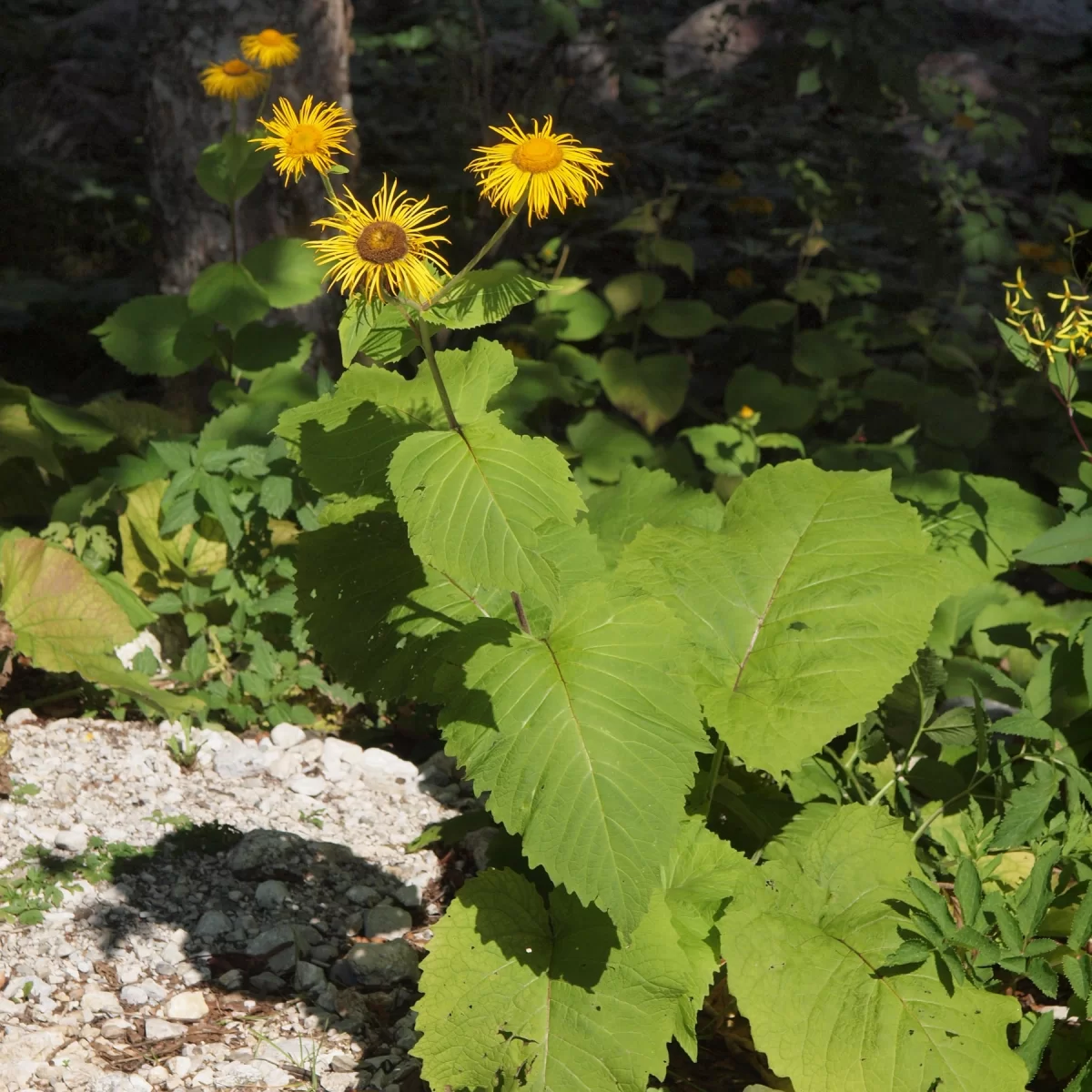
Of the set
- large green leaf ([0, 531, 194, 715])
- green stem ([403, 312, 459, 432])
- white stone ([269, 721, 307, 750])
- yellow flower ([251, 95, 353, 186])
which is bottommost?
white stone ([269, 721, 307, 750])

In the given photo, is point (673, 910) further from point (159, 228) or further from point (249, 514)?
point (159, 228)

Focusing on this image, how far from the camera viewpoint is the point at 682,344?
586 cm

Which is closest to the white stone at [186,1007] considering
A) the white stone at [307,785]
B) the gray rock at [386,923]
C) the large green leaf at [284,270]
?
the gray rock at [386,923]

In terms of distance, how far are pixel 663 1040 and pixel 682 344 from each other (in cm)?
444

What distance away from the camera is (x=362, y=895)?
247cm

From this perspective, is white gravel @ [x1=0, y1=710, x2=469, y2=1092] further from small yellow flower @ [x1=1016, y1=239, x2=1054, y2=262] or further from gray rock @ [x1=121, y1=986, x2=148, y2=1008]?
small yellow flower @ [x1=1016, y1=239, x2=1054, y2=262]

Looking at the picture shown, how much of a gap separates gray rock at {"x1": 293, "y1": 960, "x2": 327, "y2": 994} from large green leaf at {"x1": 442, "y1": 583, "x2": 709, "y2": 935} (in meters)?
0.71

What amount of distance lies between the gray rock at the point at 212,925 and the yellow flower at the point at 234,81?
2.23 m

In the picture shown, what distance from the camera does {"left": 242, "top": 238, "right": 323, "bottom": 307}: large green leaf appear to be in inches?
137

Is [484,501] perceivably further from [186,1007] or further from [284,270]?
[284,270]

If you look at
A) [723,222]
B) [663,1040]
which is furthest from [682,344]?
[663,1040]

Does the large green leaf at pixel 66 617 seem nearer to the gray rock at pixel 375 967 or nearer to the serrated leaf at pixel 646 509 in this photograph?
the gray rock at pixel 375 967

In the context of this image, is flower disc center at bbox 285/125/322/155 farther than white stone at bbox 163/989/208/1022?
No

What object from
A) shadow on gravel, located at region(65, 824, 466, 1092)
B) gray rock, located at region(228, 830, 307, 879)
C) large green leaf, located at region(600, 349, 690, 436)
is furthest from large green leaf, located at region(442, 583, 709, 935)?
large green leaf, located at region(600, 349, 690, 436)
